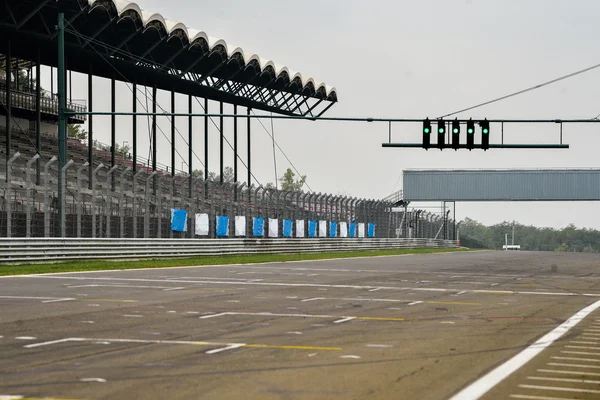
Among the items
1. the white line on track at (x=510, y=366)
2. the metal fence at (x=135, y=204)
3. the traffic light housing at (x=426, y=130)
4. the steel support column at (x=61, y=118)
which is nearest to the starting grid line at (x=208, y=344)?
the white line on track at (x=510, y=366)

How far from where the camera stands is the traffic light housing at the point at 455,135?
117ft

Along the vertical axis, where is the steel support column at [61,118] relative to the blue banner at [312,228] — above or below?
above

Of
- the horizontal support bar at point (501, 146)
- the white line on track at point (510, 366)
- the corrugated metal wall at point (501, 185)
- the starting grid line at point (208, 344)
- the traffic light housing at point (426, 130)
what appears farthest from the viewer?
the corrugated metal wall at point (501, 185)

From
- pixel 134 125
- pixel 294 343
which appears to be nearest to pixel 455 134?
pixel 294 343

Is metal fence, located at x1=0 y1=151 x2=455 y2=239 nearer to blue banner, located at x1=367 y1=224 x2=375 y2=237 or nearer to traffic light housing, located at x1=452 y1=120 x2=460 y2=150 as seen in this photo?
blue banner, located at x1=367 y1=224 x2=375 y2=237

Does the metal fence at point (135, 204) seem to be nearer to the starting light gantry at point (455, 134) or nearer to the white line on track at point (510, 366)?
the starting light gantry at point (455, 134)

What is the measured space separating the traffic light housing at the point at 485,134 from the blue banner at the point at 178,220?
13.2m

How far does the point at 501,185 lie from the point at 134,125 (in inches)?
1827

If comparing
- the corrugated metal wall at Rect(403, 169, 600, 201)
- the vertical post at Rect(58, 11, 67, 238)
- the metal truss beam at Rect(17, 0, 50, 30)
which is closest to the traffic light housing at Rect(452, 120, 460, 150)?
the vertical post at Rect(58, 11, 67, 238)

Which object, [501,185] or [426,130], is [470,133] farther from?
[501,185]

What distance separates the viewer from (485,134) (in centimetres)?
3591

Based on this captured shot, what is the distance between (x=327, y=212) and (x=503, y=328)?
46.3 meters

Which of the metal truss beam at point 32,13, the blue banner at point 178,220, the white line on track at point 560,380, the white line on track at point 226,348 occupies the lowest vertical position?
the white line on track at point 560,380

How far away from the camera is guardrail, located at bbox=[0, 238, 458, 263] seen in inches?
1193
